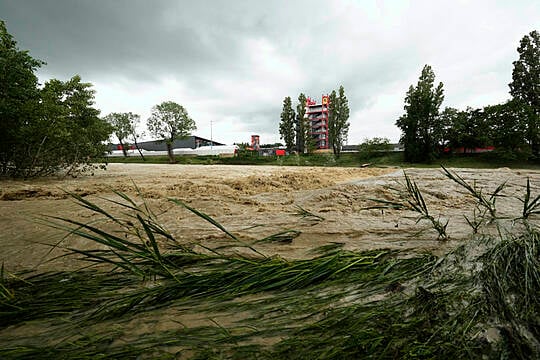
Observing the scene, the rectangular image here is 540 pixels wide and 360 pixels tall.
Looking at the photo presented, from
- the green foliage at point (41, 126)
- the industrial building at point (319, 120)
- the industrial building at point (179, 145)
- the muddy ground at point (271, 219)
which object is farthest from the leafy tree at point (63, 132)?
the industrial building at point (319, 120)

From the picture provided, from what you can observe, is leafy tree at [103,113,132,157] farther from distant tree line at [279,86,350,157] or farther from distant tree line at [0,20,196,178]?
distant tree line at [0,20,196,178]

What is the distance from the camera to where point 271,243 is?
1.86 meters

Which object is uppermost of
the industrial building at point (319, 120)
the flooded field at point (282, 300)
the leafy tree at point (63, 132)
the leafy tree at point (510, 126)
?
the industrial building at point (319, 120)

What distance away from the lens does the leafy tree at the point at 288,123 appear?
138 feet

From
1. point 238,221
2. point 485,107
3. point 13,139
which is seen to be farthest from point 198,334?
point 485,107

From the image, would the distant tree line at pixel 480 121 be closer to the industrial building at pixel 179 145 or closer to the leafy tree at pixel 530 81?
the leafy tree at pixel 530 81

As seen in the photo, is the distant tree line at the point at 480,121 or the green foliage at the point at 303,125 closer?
the distant tree line at the point at 480,121

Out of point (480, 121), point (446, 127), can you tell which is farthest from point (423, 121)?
point (480, 121)

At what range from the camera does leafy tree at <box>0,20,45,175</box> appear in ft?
17.8

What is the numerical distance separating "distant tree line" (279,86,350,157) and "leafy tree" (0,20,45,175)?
3563 centimetres

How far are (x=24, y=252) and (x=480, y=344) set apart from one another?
2.63 metres

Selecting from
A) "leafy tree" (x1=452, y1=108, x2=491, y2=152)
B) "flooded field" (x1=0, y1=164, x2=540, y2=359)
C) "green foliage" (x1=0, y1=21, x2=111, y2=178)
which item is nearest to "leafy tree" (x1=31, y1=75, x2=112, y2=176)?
"green foliage" (x1=0, y1=21, x2=111, y2=178)

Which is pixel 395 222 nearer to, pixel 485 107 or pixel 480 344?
pixel 480 344

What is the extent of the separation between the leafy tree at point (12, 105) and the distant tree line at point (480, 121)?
34.1 m
